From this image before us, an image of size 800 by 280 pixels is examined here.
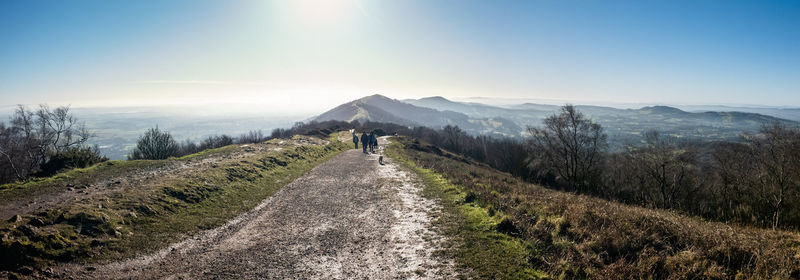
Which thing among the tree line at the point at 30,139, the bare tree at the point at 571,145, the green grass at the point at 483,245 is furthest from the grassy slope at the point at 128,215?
the tree line at the point at 30,139

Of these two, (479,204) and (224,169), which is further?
A: (224,169)

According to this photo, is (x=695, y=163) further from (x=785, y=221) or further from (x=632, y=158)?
(x=785, y=221)

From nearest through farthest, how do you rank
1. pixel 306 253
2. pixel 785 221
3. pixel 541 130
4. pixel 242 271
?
pixel 242 271
pixel 306 253
pixel 785 221
pixel 541 130

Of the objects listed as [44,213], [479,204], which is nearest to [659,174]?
[479,204]

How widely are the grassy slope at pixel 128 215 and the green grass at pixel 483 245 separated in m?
10.4

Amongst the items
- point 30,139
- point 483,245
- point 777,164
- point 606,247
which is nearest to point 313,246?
point 483,245

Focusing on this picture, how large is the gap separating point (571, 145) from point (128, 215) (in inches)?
1501

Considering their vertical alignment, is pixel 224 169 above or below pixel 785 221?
above

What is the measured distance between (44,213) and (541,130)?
3994cm

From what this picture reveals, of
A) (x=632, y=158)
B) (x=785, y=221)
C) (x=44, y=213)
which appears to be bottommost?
(x=785, y=221)

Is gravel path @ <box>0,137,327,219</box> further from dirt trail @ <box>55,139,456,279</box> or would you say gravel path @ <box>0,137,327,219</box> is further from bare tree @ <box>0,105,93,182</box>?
bare tree @ <box>0,105,93,182</box>

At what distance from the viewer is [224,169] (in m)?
20.5

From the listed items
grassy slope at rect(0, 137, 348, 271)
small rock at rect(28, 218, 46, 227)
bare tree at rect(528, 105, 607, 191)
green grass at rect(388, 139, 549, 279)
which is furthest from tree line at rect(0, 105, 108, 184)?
bare tree at rect(528, 105, 607, 191)

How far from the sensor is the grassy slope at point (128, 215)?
844 centimetres
